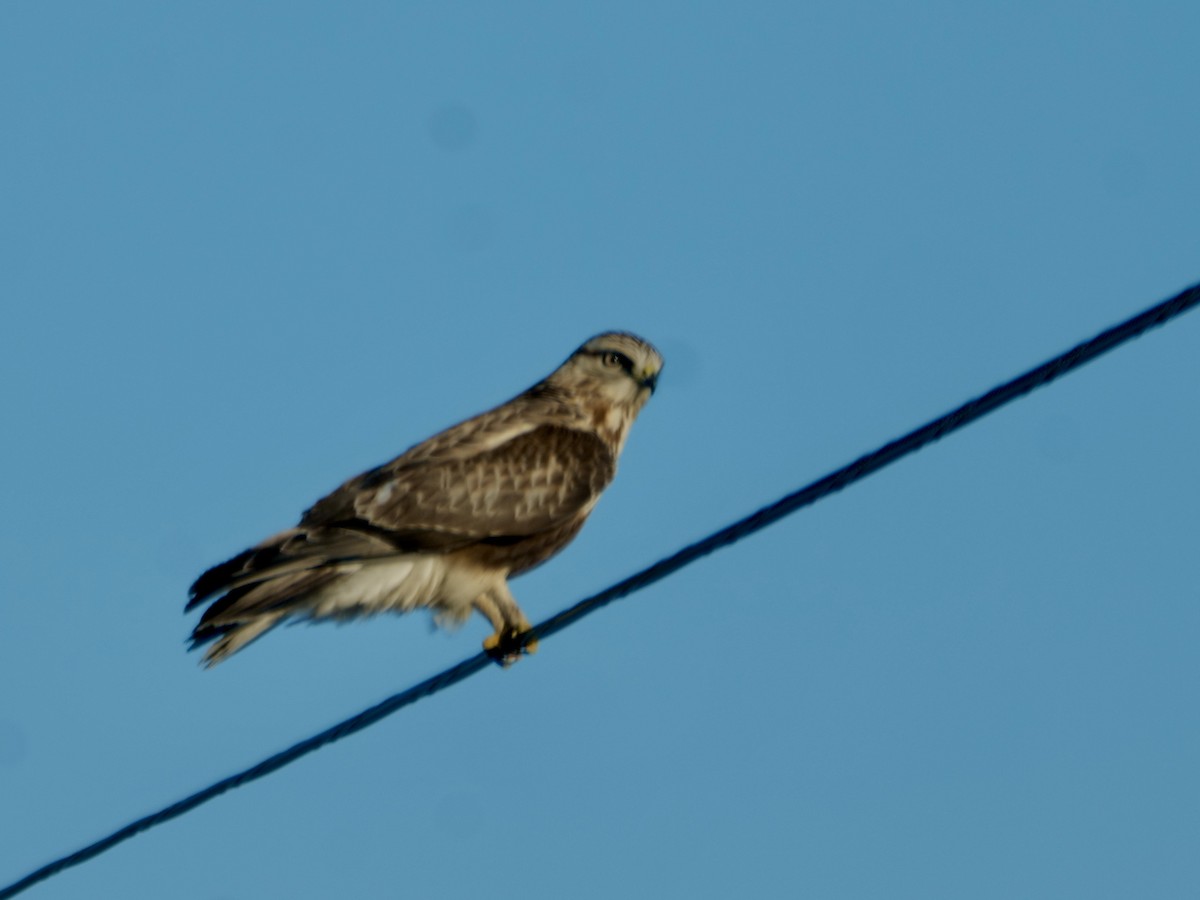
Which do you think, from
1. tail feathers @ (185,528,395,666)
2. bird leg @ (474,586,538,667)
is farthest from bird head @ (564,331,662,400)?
tail feathers @ (185,528,395,666)

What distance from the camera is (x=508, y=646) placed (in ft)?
28.9

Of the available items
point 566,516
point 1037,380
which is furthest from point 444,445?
point 1037,380

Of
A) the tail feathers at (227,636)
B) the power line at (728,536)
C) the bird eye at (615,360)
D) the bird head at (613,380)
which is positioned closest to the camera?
the power line at (728,536)

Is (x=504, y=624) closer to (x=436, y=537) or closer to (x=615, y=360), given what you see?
(x=436, y=537)

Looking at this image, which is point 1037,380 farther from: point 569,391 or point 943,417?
point 569,391

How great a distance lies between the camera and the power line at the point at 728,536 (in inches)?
175

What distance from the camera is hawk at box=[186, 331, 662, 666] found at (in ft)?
27.7

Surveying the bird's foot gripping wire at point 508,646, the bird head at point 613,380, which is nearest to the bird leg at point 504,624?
the bird's foot gripping wire at point 508,646

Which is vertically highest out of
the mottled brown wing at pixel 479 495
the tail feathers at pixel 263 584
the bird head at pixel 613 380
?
the bird head at pixel 613 380

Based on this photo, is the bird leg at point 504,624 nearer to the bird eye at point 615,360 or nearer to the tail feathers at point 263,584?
the tail feathers at point 263,584

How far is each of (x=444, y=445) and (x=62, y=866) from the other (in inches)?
146

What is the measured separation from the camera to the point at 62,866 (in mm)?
6438

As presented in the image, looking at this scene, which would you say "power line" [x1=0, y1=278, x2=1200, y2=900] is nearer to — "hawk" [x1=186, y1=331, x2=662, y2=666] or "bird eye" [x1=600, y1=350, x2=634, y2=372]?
"hawk" [x1=186, y1=331, x2=662, y2=666]

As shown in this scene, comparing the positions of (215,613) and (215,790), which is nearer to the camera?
(215,790)
